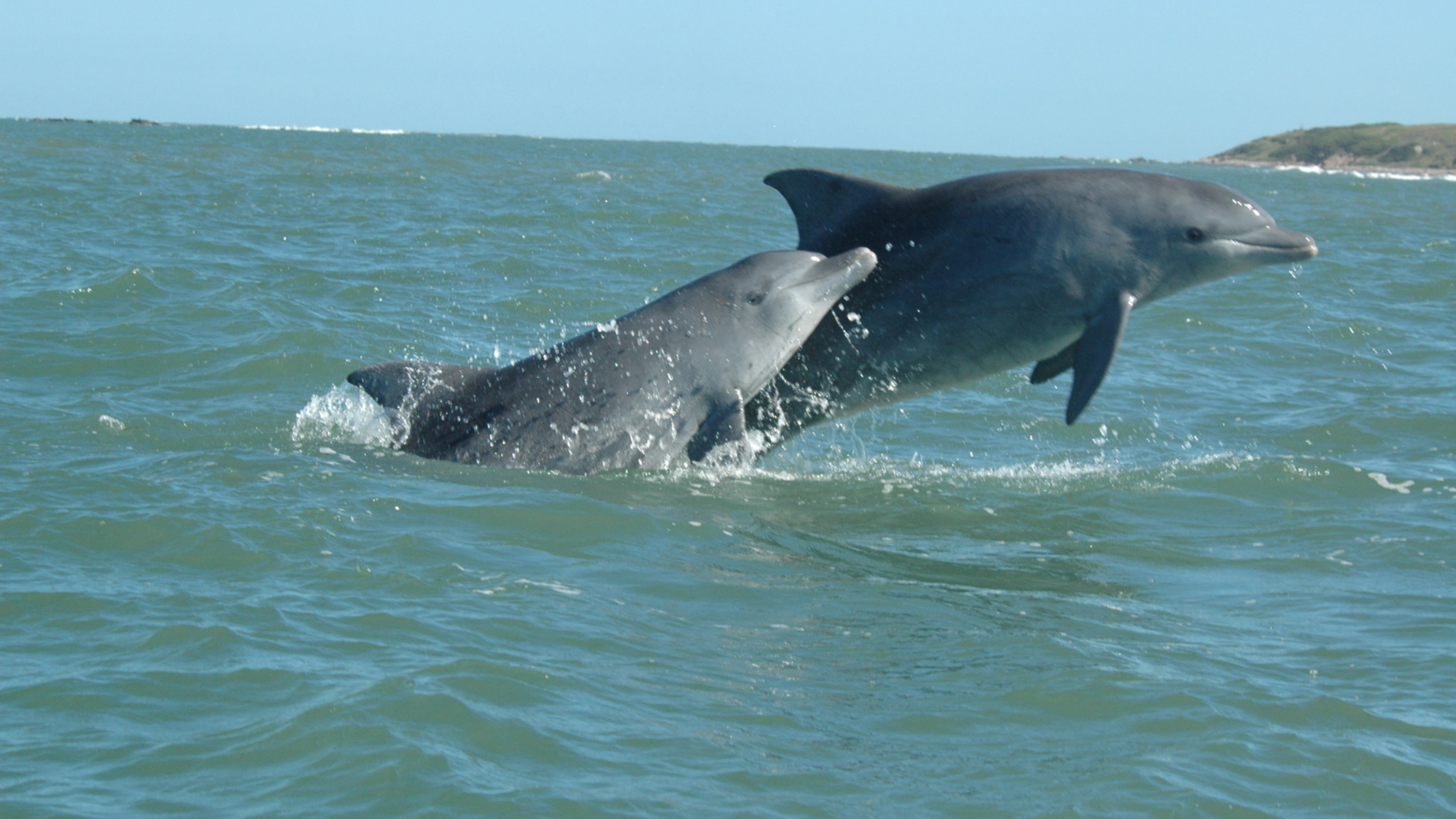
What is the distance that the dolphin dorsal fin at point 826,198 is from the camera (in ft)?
33.3

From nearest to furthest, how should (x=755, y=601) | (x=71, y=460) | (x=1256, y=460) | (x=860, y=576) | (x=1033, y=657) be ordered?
(x=1033, y=657) < (x=755, y=601) < (x=860, y=576) < (x=71, y=460) < (x=1256, y=460)

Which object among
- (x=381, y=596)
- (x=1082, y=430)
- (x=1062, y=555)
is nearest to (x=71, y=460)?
(x=381, y=596)

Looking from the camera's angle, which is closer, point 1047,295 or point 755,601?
point 755,601

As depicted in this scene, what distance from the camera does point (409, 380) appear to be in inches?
412

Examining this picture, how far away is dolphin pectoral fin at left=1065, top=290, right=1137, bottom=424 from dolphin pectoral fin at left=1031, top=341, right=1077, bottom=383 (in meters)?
0.33

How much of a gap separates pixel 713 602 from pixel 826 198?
390cm

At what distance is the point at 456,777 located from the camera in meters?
5.16

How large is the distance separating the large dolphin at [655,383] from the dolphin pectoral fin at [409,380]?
0.27 metres

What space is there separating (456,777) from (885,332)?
18.3 feet

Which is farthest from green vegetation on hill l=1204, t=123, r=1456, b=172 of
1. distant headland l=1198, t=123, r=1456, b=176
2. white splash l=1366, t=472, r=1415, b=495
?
white splash l=1366, t=472, r=1415, b=495

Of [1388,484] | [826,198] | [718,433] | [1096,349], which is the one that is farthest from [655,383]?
[1388,484]

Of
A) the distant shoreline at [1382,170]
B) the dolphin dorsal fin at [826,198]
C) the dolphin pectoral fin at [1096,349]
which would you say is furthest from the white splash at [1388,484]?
the distant shoreline at [1382,170]

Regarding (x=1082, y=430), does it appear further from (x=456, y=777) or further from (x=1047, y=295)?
(x=456, y=777)

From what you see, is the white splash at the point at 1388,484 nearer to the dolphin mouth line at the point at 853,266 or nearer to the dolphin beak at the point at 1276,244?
the dolphin beak at the point at 1276,244
